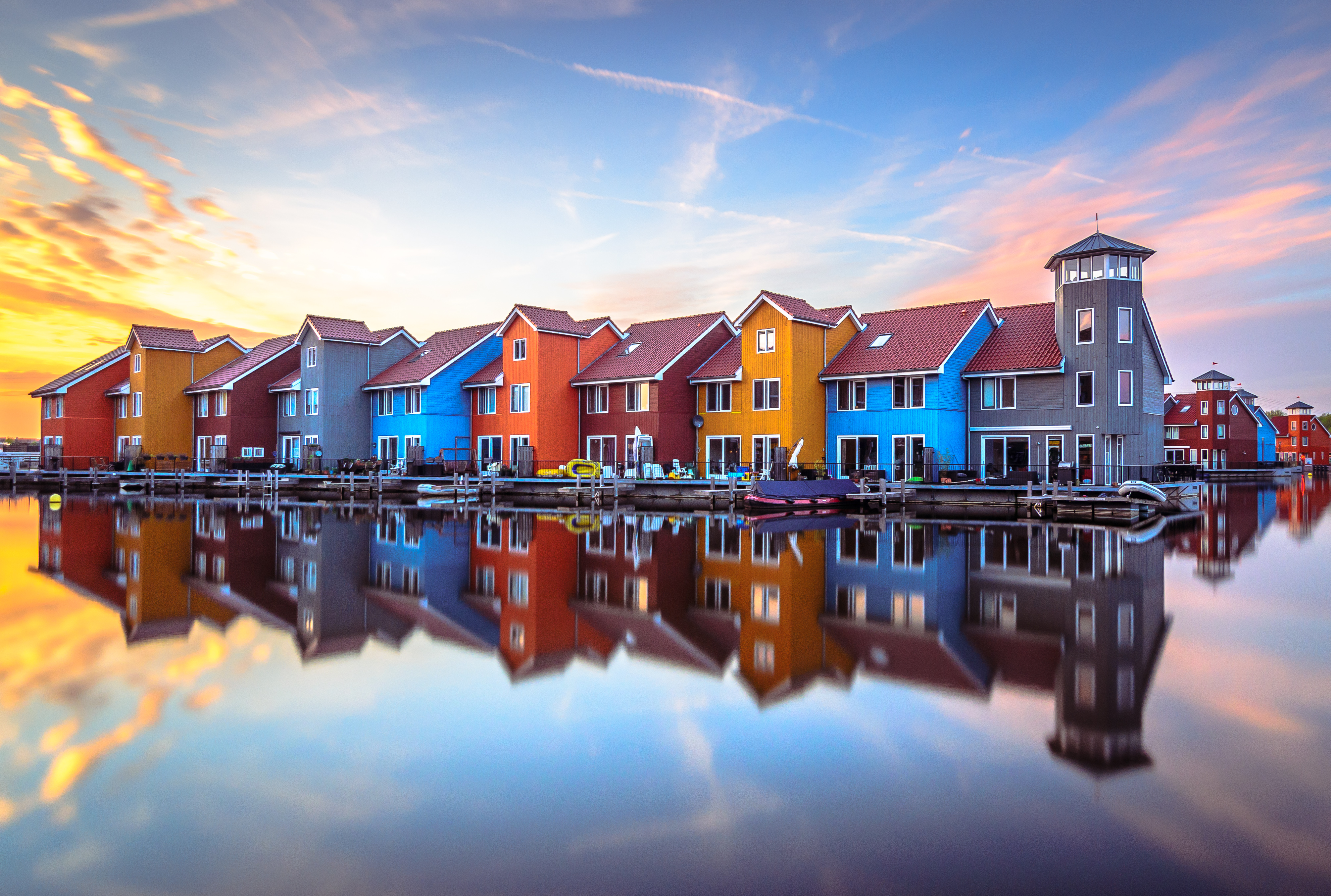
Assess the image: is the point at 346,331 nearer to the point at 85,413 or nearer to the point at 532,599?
the point at 85,413

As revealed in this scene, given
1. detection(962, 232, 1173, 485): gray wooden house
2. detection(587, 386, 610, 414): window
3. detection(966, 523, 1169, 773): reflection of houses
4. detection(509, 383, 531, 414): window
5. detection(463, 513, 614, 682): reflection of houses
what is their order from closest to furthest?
detection(966, 523, 1169, 773): reflection of houses
detection(463, 513, 614, 682): reflection of houses
detection(962, 232, 1173, 485): gray wooden house
detection(587, 386, 610, 414): window
detection(509, 383, 531, 414): window

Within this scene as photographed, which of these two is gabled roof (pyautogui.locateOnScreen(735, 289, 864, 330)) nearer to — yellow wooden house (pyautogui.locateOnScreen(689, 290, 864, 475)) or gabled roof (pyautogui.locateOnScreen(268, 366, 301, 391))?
yellow wooden house (pyautogui.locateOnScreen(689, 290, 864, 475))

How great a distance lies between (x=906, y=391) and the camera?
40625mm

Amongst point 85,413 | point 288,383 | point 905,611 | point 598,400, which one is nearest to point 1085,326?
point 598,400

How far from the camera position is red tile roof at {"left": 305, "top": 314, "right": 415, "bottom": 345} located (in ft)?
178

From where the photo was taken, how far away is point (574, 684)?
9.95 meters

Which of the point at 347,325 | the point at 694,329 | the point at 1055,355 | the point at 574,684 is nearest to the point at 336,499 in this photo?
the point at 347,325

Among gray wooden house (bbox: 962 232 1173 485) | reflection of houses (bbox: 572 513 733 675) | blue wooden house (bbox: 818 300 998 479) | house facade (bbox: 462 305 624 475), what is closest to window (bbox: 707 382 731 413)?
blue wooden house (bbox: 818 300 998 479)

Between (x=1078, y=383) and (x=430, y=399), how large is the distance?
3429 centimetres

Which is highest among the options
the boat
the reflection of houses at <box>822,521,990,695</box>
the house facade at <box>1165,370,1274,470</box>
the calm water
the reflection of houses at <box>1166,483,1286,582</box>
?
the house facade at <box>1165,370,1274,470</box>

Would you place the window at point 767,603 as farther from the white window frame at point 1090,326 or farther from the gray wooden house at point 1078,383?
the white window frame at point 1090,326

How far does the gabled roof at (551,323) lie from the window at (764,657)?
37.3 metres

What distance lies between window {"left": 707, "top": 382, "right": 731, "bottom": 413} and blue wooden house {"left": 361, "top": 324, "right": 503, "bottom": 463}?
1443 cm

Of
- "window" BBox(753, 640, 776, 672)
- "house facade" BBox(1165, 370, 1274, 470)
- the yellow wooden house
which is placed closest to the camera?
"window" BBox(753, 640, 776, 672)
